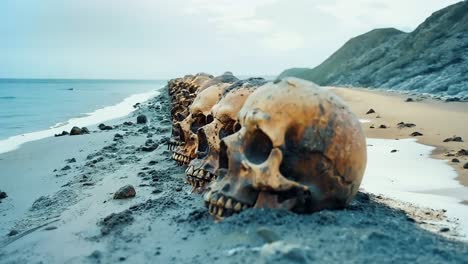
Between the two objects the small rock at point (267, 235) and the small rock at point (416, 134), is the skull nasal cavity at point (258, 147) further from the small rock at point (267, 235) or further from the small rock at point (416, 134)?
the small rock at point (416, 134)

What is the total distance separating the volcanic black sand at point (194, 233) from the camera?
9.71ft

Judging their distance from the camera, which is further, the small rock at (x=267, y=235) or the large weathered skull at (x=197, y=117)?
the large weathered skull at (x=197, y=117)

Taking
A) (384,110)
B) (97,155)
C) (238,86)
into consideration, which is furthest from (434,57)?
(238,86)

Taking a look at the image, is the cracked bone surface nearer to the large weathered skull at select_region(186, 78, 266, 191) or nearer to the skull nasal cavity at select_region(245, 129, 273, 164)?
the large weathered skull at select_region(186, 78, 266, 191)

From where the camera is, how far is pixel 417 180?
6.05 m

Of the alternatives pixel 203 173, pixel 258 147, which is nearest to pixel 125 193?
pixel 203 173

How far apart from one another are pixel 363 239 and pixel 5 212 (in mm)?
4651

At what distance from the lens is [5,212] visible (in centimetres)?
598

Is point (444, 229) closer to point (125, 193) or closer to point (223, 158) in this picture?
point (223, 158)

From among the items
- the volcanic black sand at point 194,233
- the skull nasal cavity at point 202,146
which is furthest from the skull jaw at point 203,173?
the skull nasal cavity at point 202,146

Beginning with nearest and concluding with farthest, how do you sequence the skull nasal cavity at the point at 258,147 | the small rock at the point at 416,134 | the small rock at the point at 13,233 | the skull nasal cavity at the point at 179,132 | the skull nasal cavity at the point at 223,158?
the skull nasal cavity at the point at 258,147 < the skull nasal cavity at the point at 223,158 < the small rock at the point at 13,233 < the skull nasal cavity at the point at 179,132 < the small rock at the point at 416,134

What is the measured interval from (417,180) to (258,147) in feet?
10.1

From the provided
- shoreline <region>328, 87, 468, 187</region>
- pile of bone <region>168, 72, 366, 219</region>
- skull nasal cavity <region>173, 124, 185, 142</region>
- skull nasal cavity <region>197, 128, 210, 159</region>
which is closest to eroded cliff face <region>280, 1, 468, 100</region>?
shoreline <region>328, 87, 468, 187</region>

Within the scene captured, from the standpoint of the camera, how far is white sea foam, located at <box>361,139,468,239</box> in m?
4.89
